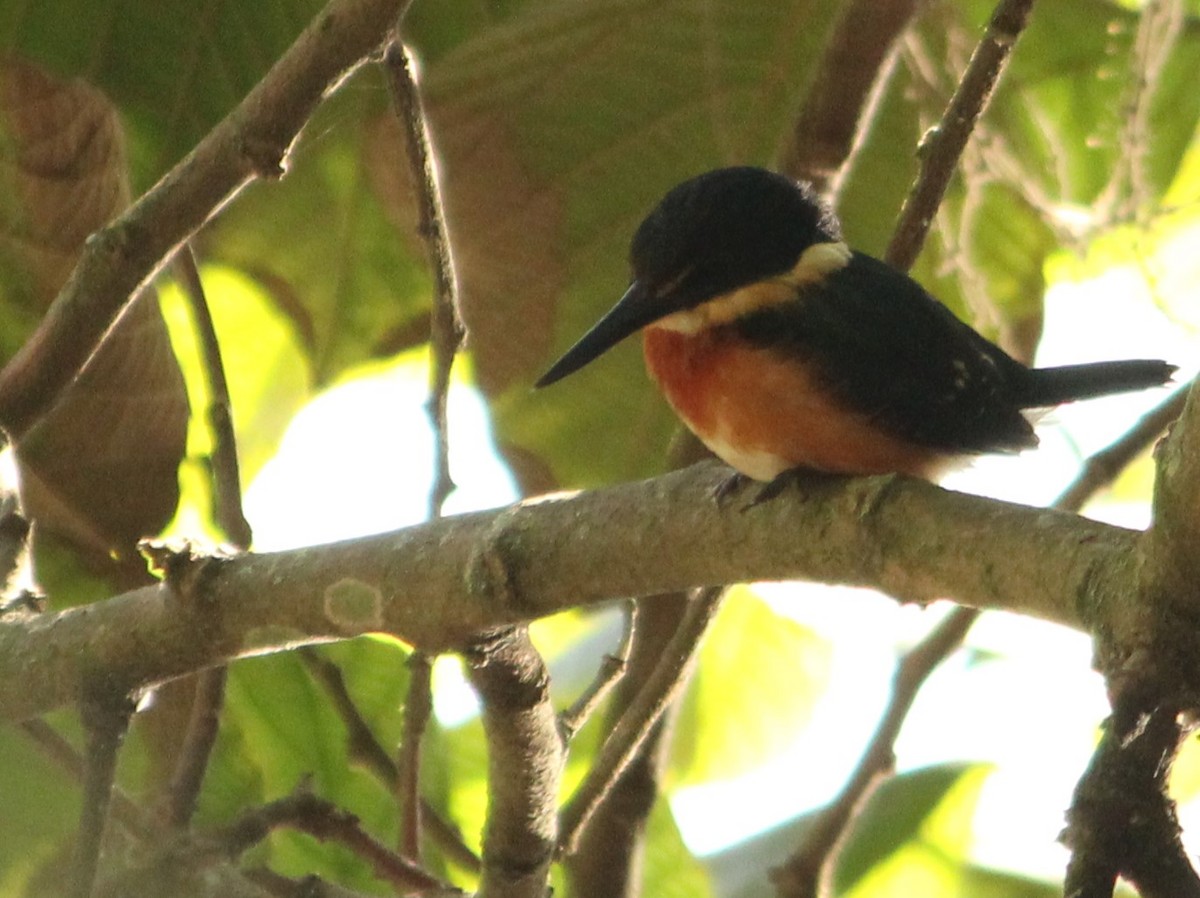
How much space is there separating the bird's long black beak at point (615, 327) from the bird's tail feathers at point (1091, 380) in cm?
76

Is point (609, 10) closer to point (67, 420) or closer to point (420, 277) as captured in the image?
point (420, 277)

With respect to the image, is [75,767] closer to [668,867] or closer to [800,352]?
[800,352]

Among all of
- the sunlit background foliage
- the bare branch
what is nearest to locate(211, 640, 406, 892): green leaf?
the sunlit background foliage

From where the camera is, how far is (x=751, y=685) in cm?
376

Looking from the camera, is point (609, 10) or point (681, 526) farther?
point (609, 10)

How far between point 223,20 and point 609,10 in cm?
80

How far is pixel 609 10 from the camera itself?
127 inches

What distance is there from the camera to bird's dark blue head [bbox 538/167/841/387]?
2.54m

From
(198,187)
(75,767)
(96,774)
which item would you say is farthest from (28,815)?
(198,187)

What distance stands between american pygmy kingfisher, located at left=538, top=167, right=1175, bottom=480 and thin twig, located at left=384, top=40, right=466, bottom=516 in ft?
0.82

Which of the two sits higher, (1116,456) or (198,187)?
(198,187)

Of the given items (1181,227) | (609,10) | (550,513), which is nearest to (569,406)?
(609,10)

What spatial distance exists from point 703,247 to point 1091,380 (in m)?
0.79

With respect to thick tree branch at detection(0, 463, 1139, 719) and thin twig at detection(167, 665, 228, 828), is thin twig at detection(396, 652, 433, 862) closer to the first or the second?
thin twig at detection(167, 665, 228, 828)
